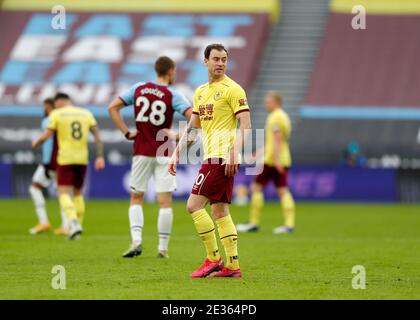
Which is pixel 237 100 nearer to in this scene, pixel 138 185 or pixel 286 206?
pixel 138 185

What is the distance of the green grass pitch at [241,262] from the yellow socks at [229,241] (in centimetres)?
27

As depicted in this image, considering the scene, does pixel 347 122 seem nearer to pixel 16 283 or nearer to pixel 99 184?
pixel 99 184

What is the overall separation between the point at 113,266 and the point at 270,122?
6933mm

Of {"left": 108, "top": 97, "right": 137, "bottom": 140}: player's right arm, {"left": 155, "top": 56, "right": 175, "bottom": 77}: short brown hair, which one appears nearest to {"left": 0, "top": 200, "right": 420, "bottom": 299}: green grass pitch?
{"left": 108, "top": 97, "right": 137, "bottom": 140}: player's right arm

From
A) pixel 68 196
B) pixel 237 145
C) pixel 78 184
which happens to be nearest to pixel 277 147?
pixel 78 184

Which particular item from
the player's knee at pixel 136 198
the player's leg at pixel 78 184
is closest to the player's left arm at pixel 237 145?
the player's knee at pixel 136 198

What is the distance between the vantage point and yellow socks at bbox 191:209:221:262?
33.0 ft

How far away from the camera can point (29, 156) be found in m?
32.8

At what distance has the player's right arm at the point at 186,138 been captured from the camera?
33.7 feet

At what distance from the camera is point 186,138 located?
10422mm

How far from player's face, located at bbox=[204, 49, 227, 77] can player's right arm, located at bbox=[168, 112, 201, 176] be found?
1.93 ft

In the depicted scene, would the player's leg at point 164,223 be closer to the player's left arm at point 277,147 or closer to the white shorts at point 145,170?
the white shorts at point 145,170

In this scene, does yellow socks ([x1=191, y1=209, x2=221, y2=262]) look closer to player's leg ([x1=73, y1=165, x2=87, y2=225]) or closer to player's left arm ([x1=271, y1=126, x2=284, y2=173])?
player's leg ([x1=73, y1=165, x2=87, y2=225])
